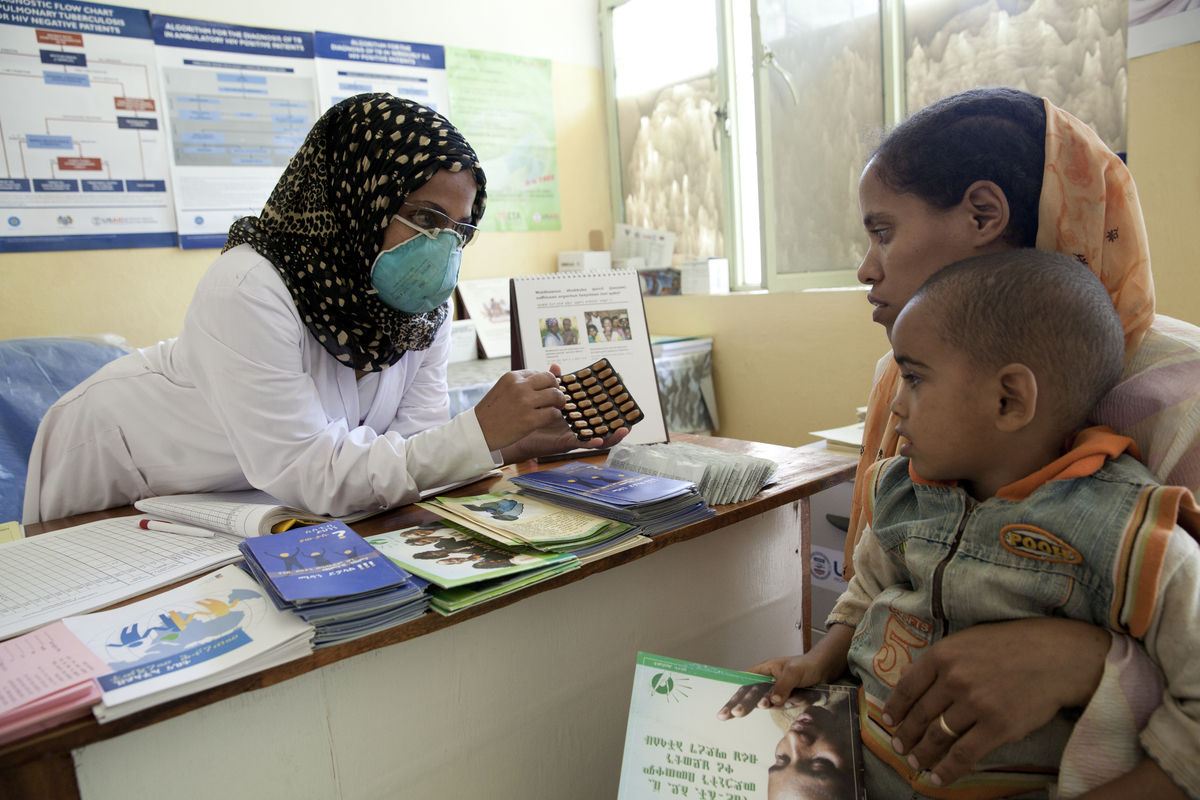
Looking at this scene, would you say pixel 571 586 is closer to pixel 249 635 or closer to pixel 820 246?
pixel 249 635

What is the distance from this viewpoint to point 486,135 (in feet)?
10.5

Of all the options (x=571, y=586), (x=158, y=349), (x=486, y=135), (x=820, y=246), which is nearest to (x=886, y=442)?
(x=571, y=586)

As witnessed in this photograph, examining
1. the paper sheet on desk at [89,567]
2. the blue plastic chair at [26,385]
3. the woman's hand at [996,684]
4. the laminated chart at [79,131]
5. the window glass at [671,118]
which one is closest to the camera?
Result: the woman's hand at [996,684]

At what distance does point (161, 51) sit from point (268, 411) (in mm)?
2024

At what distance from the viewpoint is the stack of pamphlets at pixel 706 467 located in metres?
1.11

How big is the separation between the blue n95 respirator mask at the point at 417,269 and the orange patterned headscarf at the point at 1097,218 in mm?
892

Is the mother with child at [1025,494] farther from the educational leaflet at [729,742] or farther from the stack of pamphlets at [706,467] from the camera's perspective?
the stack of pamphlets at [706,467]

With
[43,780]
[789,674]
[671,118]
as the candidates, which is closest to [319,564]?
[43,780]

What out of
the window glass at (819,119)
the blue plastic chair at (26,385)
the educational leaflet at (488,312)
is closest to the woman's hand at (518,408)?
the blue plastic chair at (26,385)

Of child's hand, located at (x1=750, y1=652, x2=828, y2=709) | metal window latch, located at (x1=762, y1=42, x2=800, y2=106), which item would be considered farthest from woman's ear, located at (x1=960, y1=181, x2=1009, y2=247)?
metal window latch, located at (x1=762, y1=42, x2=800, y2=106)

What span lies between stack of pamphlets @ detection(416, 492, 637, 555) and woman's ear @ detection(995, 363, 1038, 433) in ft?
1.49

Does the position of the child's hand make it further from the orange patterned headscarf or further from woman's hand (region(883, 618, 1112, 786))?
the orange patterned headscarf

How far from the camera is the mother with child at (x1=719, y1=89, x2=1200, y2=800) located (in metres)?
0.68

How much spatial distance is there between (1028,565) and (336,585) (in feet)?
2.29
